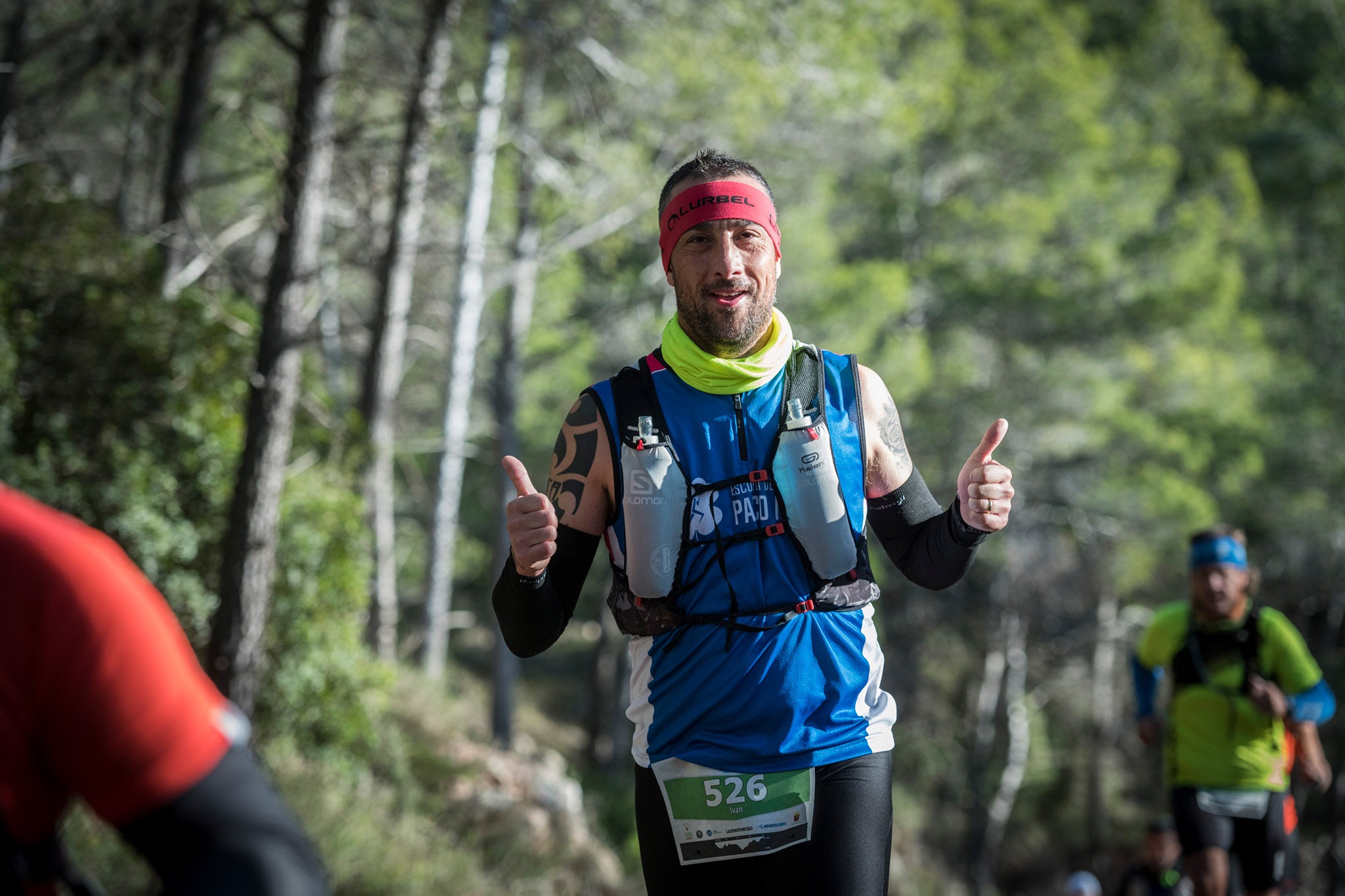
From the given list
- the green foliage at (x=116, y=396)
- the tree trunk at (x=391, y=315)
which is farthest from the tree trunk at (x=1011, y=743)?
the green foliage at (x=116, y=396)

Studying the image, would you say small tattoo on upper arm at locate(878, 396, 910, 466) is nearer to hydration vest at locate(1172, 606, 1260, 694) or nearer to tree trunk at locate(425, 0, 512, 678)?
hydration vest at locate(1172, 606, 1260, 694)

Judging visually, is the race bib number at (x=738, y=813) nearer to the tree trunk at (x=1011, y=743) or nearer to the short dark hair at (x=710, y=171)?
the short dark hair at (x=710, y=171)

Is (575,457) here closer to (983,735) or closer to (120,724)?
(120,724)

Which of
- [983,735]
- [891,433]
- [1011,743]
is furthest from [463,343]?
[1011,743]

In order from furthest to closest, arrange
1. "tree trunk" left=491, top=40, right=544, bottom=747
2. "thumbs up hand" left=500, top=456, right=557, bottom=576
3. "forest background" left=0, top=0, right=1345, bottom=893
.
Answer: "tree trunk" left=491, top=40, right=544, bottom=747, "forest background" left=0, top=0, right=1345, bottom=893, "thumbs up hand" left=500, top=456, right=557, bottom=576

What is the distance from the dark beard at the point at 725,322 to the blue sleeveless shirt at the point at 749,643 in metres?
0.11

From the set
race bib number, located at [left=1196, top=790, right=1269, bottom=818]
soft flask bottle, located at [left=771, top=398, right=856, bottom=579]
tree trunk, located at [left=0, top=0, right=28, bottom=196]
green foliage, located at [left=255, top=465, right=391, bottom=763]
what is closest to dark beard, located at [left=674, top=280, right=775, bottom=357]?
soft flask bottle, located at [left=771, top=398, right=856, bottom=579]

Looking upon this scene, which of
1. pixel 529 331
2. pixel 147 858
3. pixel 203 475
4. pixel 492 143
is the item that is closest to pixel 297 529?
pixel 203 475

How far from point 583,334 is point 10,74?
7504 mm

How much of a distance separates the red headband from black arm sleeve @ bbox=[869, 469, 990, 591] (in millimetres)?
627

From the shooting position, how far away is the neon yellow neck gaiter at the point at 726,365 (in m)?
2.44

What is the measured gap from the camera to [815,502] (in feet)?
7.66

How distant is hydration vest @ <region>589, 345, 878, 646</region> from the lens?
233 cm

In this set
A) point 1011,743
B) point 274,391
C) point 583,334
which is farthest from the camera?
point 1011,743
